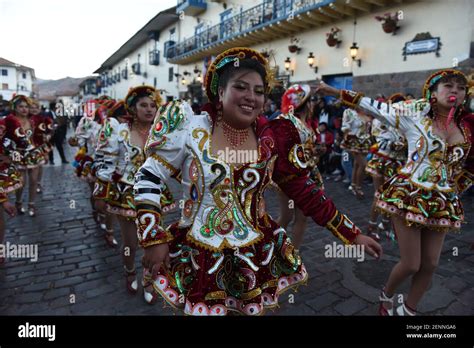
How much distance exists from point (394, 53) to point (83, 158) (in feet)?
32.6

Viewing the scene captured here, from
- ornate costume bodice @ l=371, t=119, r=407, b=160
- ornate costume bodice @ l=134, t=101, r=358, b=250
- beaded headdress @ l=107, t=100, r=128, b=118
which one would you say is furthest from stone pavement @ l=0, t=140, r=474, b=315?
beaded headdress @ l=107, t=100, r=128, b=118

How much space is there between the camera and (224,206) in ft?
6.82

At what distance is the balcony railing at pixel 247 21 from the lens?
14.1 metres

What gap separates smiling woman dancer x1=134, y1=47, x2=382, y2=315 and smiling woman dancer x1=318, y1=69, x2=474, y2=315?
1206 millimetres

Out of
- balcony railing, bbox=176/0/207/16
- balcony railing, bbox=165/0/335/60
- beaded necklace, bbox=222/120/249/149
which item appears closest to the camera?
beaded necklace, bbox=222/120/249/149

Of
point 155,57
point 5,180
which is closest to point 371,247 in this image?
point 5,180

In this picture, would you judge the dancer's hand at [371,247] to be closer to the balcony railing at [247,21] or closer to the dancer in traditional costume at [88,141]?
the dancer in traditional costume at [88,141]

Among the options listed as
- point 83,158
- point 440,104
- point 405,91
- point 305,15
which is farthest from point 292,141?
point 305,15

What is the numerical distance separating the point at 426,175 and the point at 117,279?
3.57 meters

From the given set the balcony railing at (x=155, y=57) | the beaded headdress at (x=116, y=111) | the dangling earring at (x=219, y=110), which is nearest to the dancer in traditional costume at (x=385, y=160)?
the beaded headdress at (x=116, y=111)

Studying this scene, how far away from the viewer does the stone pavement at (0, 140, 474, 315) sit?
356 centimetres

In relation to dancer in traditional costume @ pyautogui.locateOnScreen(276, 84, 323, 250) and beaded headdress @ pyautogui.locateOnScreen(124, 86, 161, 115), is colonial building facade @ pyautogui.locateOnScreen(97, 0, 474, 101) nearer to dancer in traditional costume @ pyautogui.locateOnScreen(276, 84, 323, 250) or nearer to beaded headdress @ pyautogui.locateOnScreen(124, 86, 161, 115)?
dancer in traditional costume @ pyautogui.locateOnScreen(276, 84, 323, 250)

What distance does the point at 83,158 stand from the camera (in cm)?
695
